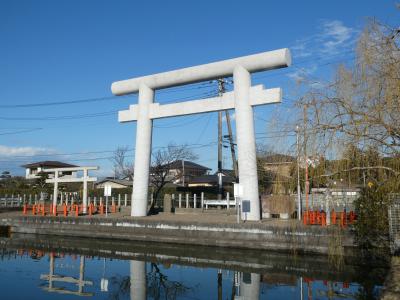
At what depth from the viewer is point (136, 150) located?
22234 mm

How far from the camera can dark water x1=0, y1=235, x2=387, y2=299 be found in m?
10.5

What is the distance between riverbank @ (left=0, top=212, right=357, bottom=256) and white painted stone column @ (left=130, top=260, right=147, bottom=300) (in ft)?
12.6

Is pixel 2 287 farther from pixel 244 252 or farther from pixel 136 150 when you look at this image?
pixel 136 150

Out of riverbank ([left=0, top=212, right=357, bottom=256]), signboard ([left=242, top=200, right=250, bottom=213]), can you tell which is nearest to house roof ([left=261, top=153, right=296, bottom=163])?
riverbank ([left=0, top=212, right=357, bottom=256])

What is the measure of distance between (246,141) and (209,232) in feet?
14.2

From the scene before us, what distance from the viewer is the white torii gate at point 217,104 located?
60.2 ft

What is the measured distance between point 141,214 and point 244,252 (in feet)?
25.3

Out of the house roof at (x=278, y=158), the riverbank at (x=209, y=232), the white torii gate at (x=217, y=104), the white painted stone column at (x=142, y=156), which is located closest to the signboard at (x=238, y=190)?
the white torii gate at (x=217, y=104)

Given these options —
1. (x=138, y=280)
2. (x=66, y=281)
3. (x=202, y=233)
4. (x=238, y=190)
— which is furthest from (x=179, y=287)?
(x=238, y=190)

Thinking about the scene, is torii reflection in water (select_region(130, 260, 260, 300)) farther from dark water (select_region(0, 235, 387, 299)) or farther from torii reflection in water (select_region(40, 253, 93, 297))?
torii reflection in water (select_region(40, 253, 93, 297))

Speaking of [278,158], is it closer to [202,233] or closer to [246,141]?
[246,141]

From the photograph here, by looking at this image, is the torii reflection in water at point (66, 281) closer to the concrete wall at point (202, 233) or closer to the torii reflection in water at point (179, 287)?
the torii reflection in water at point (179, 287)

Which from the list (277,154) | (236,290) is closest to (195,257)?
(236,290)

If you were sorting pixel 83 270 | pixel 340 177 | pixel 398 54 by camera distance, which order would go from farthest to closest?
pixel 83 270 < pixel 340 177 < pixel 398 54
